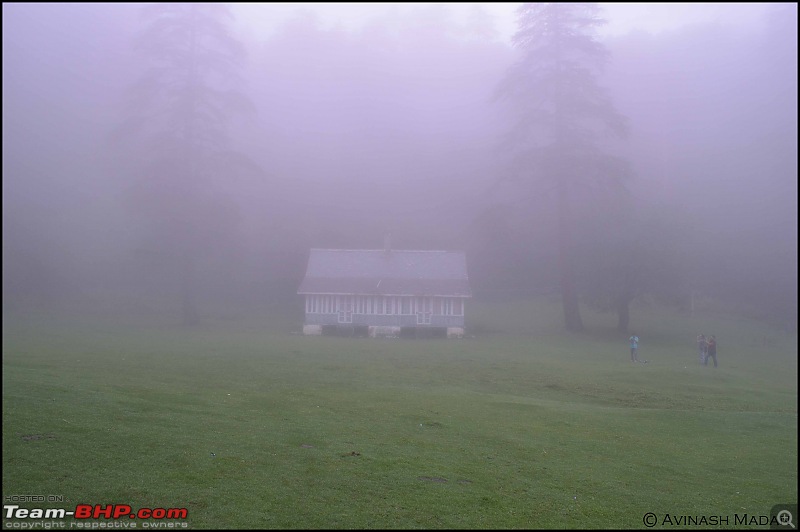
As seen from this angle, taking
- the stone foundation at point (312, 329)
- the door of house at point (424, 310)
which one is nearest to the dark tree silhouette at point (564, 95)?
the door of house at point (424, 310)

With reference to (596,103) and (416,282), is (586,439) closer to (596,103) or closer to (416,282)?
(416,282)

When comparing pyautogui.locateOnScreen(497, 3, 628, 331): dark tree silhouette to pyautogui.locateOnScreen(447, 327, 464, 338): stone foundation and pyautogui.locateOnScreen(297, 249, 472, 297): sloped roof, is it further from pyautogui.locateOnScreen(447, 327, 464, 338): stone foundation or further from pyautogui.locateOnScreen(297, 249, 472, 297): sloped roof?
pyautogui.locateOnScreen(447, 327, 464, 338): stone foundation

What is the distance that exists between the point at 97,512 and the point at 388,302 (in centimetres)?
3543

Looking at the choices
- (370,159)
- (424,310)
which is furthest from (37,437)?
(370,159)

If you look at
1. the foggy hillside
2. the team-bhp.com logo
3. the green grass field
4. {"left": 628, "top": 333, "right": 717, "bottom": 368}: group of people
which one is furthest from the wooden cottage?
the team-bhp.com logo

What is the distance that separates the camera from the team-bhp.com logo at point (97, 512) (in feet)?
26.1

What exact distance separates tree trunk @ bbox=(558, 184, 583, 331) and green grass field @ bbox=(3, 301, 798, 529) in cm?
1225

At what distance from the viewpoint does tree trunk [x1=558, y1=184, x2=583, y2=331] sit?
43.6 m

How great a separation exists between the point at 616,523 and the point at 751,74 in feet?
377

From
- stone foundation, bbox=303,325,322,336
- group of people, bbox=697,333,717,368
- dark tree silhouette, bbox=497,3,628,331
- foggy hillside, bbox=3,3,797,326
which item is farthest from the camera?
foggy hillside, bbox=3,3,797,326

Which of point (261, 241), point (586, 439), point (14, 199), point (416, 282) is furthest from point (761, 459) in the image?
point (14, 199)

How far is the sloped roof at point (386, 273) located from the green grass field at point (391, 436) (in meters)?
12.7

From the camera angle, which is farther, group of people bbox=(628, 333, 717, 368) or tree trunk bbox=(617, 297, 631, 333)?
tree trunk bbox=(617, 297, 631, 333)

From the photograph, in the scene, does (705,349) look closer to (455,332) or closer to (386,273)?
(455,332)
